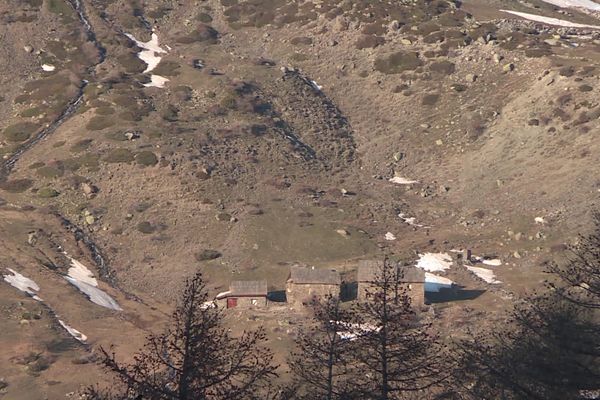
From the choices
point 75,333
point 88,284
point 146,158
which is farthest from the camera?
point 146,158

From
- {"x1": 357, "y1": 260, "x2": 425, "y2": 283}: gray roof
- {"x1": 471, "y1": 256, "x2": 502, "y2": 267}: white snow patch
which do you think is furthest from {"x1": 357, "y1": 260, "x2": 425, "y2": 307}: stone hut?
→ {"x1": 471, "y1": 256, "x2": 502, "y2": 267}: white snow patch

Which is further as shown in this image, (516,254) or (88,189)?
(88,189)

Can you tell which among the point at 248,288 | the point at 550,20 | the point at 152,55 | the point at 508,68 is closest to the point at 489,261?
→ the point at 248,288

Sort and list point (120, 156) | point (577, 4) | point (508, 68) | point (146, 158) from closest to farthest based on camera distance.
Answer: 1. point (146, 158)
2. point (120, 156)
3. point (508, 68)
4. point (577, 4)

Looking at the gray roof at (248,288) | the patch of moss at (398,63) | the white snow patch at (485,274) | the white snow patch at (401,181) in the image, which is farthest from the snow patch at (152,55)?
the white snow patch at (485,274)

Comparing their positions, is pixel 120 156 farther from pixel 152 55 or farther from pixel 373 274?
pixel 373 274

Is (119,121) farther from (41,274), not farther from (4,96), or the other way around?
(41,274)
